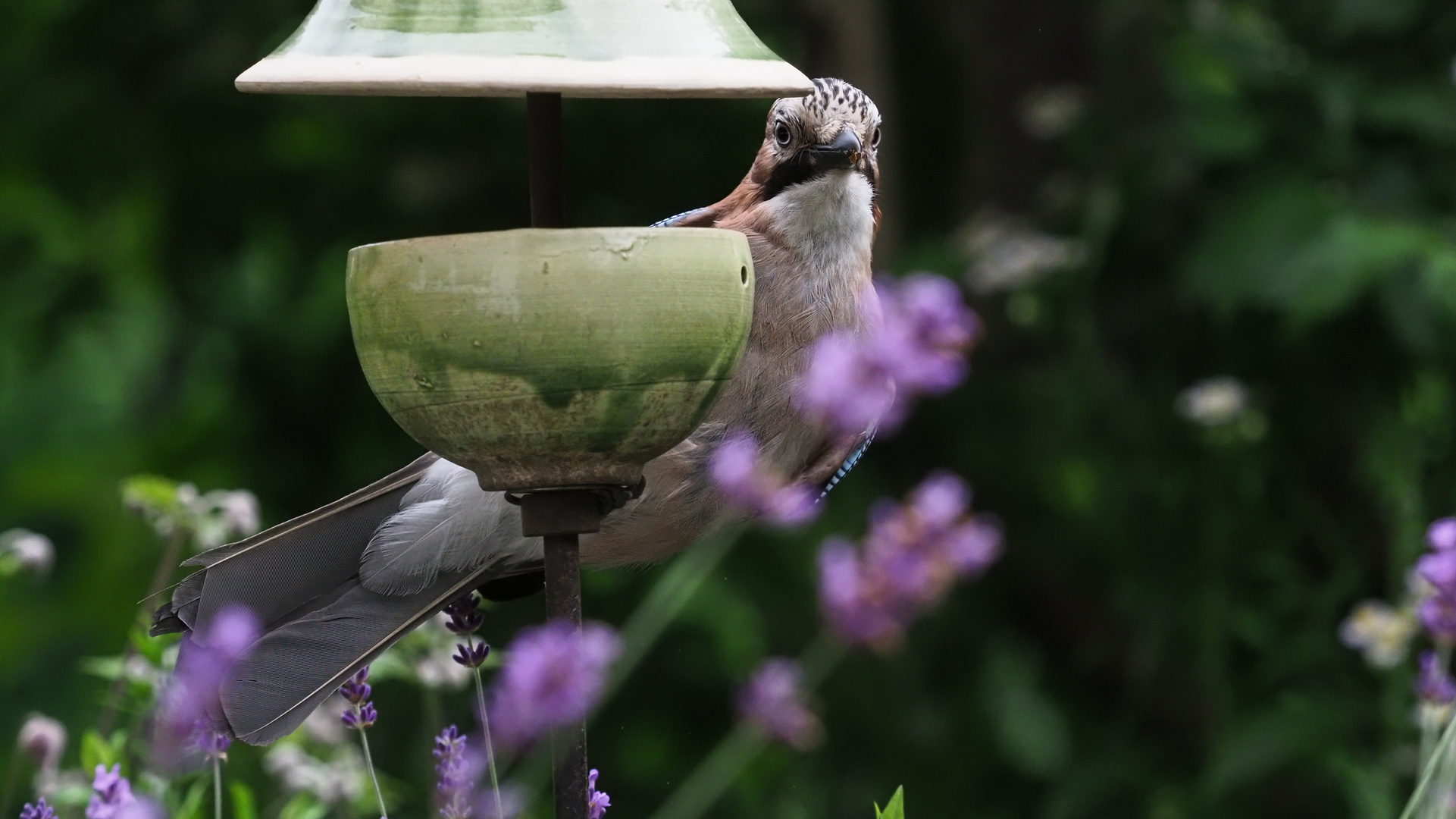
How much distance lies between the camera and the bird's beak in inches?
90.5

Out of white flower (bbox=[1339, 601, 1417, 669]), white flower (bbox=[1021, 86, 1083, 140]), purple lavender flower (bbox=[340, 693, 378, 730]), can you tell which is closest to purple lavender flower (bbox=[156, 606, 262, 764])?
purple lavender flower (bbox=[340, 693, 378, 730])

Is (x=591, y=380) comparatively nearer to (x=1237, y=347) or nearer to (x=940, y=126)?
(x=1237, y=347)

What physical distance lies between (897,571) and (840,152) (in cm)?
116

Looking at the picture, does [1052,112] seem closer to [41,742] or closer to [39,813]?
[41,742]

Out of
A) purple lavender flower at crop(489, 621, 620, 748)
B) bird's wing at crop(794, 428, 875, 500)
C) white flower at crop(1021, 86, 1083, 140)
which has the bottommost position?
white flower at crop(1021, 86, 1083, 140)

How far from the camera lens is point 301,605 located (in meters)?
1.96

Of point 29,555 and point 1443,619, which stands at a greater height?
point 1443,619

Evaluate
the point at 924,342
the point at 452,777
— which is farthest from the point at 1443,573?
the point at 452,777

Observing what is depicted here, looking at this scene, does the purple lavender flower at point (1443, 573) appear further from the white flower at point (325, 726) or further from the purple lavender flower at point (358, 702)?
the white flower at point (325, 726)

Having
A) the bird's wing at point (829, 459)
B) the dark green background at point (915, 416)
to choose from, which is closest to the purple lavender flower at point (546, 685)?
the bird's wing at point (829, 459)

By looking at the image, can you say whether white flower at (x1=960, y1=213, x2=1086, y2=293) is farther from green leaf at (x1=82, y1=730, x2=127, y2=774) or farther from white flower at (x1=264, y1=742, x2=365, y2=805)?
green leaf at (x1=82, y1=730, x2=127, y2=774)

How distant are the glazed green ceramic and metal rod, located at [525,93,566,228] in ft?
0.44

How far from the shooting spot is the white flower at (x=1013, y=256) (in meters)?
4.16

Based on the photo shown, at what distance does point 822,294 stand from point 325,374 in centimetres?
250
